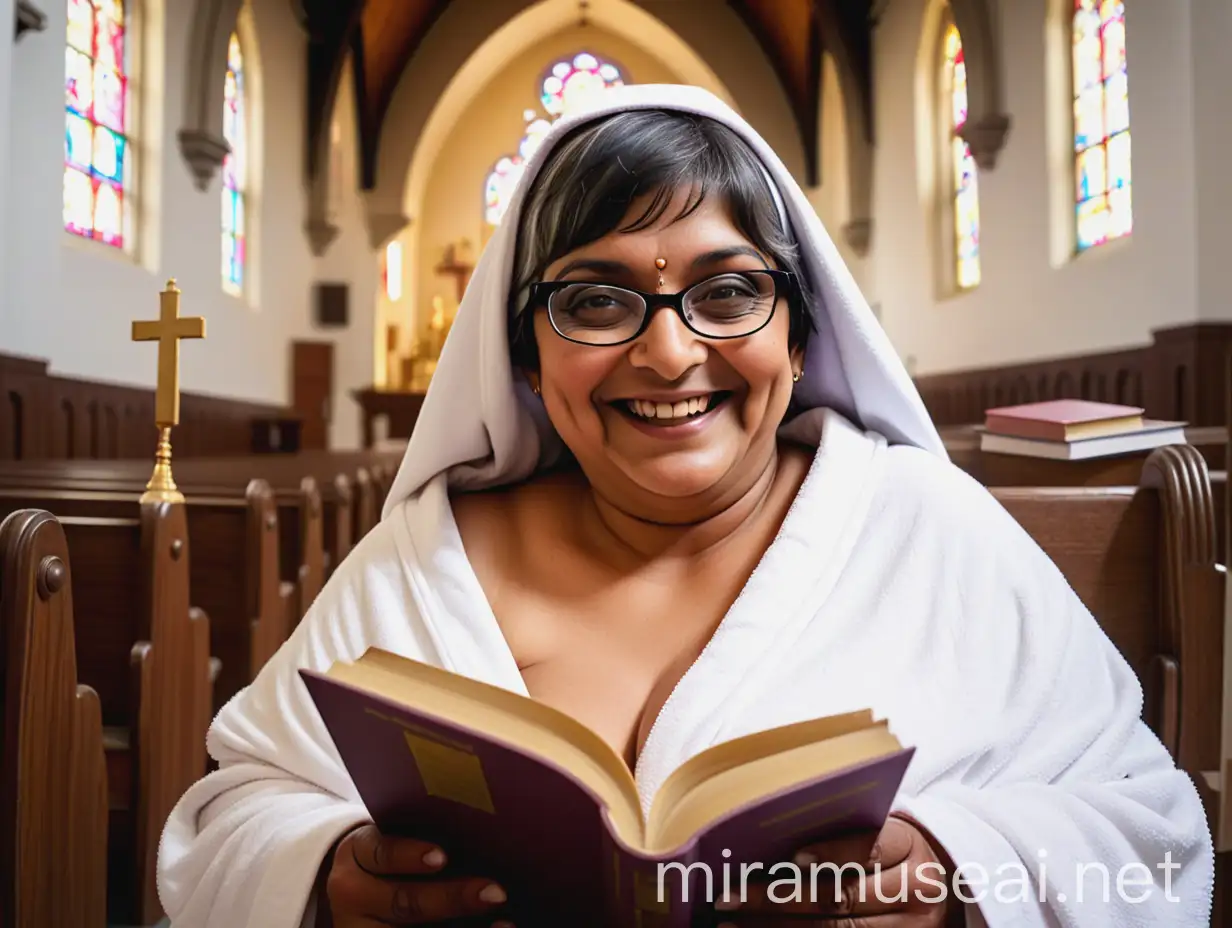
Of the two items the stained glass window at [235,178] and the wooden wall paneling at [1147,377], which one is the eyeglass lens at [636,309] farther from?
the stained glass window at [235,178]

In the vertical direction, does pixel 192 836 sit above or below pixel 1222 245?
below

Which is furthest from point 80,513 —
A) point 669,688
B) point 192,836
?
point 669,688

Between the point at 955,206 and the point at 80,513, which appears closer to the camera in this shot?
the point at 80,513

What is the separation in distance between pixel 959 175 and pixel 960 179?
0.05 metres

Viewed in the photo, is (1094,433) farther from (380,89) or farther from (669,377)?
(380,89)

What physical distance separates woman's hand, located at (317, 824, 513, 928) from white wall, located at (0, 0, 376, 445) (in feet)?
17.7

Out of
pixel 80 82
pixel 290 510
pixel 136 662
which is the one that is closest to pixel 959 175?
pixel 80 82

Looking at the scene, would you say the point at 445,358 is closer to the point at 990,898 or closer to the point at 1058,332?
the point at 990,898

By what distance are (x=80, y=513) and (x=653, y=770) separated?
2.09 m

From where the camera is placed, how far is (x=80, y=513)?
8.45 ft

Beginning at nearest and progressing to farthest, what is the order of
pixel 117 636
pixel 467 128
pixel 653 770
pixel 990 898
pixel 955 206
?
1. pixel 990 898
2. pixel 653 770
3. pixel 117 636
4. pixel 955 206
5. pixel 467 128

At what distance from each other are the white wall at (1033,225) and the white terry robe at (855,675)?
574 cm

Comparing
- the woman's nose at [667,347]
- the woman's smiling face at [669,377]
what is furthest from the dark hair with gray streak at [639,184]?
the woman's nose at [667,347]

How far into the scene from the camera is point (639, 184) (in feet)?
3.90
